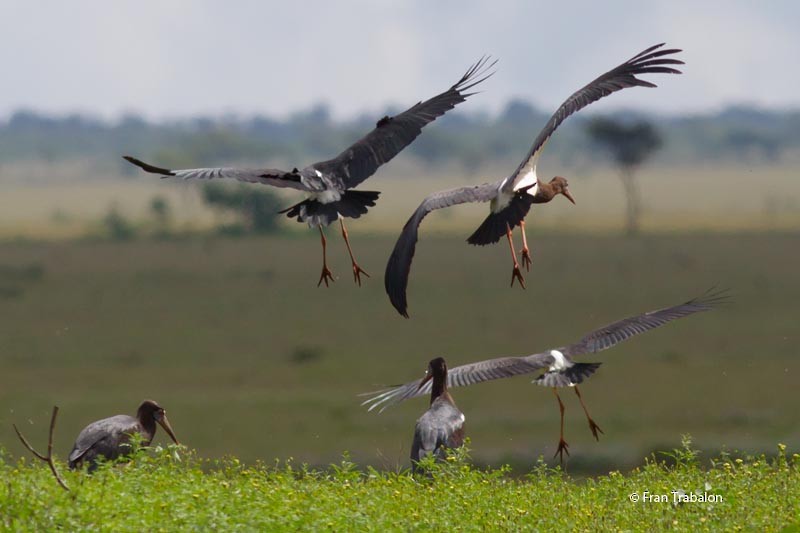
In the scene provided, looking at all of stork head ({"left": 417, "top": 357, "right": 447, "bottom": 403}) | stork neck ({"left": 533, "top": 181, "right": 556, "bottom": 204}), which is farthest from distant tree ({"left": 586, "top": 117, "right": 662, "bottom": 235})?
stork neck ({"left": 533, "top": 181, "right": 556, "bottom": 204})

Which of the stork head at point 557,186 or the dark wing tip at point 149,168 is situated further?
the stork head at point 557,186

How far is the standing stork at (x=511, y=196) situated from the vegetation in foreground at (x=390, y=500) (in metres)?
1.23

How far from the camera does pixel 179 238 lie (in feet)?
172

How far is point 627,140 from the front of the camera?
65875 mm

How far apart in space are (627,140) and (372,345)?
3513 cm

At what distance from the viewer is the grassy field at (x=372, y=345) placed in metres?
25.8

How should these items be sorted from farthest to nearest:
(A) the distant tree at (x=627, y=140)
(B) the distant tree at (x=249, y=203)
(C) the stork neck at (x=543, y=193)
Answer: (A) the distant tree at (x=627, y=140)
(B) the distant tree at (x=249, y=203)
(C) the stork neck at (x=543, y=193)

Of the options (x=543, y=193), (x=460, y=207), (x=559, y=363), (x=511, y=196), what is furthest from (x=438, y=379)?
(x=460, y=207)

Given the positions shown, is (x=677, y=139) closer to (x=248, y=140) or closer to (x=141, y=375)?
(x=248, y=140)

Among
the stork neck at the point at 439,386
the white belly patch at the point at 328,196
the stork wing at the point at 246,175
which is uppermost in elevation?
the stork wing at the point at 246,175

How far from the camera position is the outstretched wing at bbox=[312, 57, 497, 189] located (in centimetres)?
1071

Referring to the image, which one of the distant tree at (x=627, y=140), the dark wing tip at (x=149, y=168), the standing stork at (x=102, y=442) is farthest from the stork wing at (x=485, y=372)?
the distant tree at (x=627, y=140)

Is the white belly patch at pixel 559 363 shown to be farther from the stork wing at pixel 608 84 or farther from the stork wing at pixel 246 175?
the stork wing at pixel 246 175

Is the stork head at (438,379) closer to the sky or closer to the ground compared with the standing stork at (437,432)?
closer to the sky
